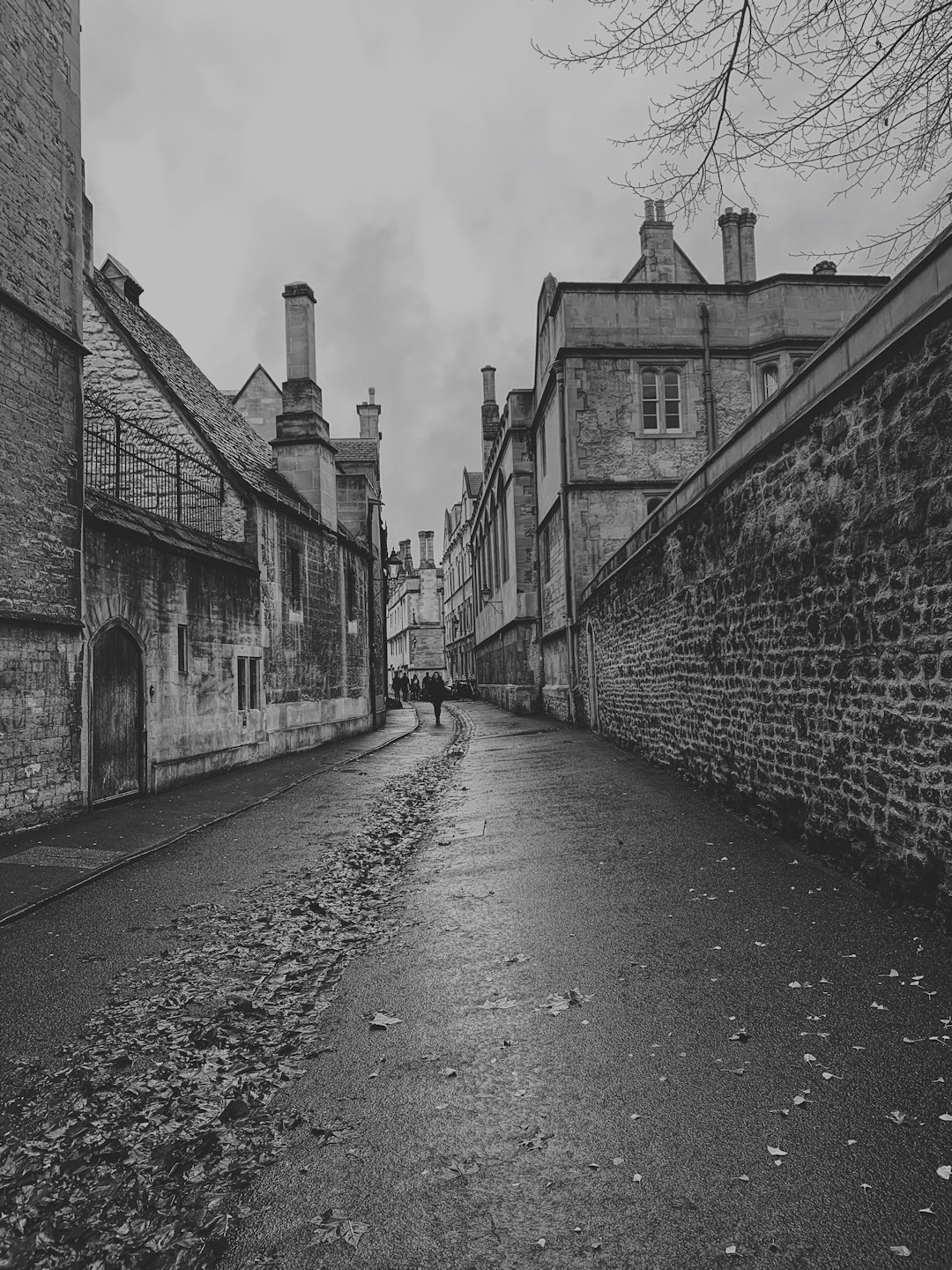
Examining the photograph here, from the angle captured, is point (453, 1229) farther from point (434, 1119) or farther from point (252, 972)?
point (252, 972)

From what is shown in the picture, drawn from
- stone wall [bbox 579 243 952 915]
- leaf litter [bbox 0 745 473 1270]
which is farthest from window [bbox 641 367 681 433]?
leaf litter [bbox 0 745 473 1270]

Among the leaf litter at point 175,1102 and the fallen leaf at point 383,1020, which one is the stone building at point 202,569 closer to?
the leaf litter at point 175,1102

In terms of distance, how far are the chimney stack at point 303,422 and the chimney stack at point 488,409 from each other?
73.1 ft

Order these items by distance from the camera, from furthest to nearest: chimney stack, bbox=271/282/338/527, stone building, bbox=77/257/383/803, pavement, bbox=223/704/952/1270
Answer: chimney stack, bbox=271/282/338/527 → stone building, bbox=77/257/383/803 → pavement, bbox=223/704/952/1270

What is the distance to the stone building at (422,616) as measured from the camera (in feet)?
261

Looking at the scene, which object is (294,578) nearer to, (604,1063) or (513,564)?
(513,564)

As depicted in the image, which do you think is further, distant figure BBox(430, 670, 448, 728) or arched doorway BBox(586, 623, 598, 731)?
distant figure BBox(430, 670, 448, 728)

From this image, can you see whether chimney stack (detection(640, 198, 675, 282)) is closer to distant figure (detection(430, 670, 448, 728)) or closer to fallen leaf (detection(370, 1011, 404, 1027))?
distant figure (detection(430, 670, 448, 728))

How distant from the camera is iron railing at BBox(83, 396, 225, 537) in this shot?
16328 millimetres

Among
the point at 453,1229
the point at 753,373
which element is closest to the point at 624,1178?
the point at 453,1229

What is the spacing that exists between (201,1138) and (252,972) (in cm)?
175

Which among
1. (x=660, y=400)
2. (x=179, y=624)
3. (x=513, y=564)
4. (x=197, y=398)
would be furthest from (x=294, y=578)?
(x=513, y=564)

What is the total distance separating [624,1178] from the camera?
8.86 feet

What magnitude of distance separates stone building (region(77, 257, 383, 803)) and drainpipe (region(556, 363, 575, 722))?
249 inches
